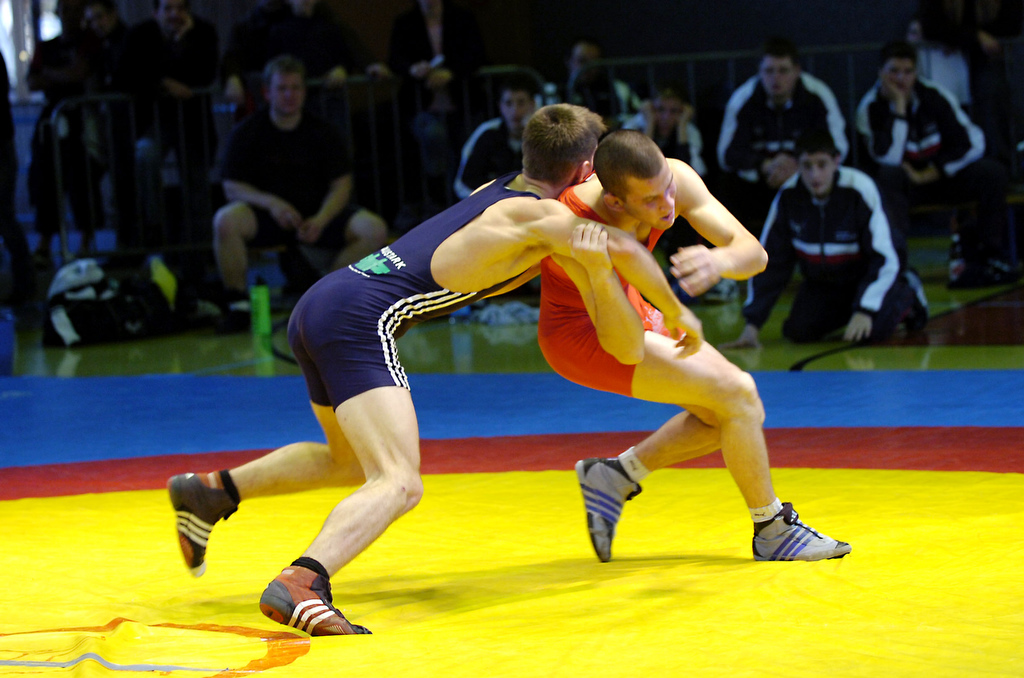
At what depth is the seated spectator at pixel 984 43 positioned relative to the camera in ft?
27.3

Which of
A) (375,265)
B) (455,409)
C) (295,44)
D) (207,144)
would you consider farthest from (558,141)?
(207,144)

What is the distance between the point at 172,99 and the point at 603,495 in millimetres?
6625

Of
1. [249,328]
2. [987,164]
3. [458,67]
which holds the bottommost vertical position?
[249,328]

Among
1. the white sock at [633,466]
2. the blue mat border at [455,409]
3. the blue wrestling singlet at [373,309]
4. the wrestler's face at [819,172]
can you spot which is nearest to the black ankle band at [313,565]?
the blue wrestling singlet at [373,309]

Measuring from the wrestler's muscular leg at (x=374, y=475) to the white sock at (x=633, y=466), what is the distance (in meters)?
0.68

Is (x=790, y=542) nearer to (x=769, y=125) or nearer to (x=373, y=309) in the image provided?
(x=373, y=309)

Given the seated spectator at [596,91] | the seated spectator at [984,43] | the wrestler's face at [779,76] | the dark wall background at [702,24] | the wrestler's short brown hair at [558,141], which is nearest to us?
the wrestler's short brown hair at [558,141]

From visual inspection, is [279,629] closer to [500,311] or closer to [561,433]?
[561,433]

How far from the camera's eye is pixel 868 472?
388cm

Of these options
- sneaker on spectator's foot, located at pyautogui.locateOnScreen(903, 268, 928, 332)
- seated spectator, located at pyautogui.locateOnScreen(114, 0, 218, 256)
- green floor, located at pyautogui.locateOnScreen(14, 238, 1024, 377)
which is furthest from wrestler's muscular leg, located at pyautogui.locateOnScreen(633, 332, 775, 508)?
seated spectator, located at pyautogui.locateOnScreen(114, 0, 218, 256)

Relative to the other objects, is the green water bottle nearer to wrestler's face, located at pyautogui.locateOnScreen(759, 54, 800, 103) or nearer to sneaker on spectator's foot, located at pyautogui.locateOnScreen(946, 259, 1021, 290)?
wrestler's face, located at pyautogui.locateOnScreen(759, 54, 800, 103)

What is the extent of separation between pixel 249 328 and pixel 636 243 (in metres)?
5.99

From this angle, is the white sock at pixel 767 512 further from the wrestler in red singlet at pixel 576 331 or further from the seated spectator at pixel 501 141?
the seated spectator at pixel 501 141

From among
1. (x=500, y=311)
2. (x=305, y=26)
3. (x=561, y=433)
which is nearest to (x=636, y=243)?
(x=561, y=433)
